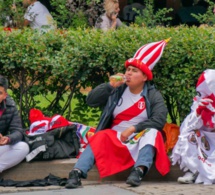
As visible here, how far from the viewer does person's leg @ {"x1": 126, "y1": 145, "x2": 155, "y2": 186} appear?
25.9 ft

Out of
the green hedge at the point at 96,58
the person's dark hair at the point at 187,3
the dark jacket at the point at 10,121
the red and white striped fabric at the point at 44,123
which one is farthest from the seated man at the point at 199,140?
the person's dark hair at the point at 187,3

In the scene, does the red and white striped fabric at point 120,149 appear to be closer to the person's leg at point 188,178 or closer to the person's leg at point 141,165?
the person's leg at point 141,165

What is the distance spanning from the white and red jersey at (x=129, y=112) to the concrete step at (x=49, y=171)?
0.49 metres

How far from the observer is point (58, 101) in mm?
9258

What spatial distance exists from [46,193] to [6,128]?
0.93 m

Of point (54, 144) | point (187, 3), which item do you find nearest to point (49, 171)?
point (54, 144)

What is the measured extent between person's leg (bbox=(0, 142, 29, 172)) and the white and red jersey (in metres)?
0.98

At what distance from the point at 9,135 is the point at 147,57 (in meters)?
1.63

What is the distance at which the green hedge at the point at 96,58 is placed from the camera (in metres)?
8.71

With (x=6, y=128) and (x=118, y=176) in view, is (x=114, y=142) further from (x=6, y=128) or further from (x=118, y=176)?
(x=6, y=128)

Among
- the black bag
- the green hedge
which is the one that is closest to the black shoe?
the black bag

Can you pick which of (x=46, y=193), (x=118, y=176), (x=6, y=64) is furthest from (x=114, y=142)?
(x=6, y=64)

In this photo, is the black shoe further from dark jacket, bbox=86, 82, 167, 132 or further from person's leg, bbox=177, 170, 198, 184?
person's leg, bbox=177, 170, 198, 184

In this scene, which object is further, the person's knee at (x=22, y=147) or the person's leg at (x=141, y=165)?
the person's knee at (x=22, y=147)
